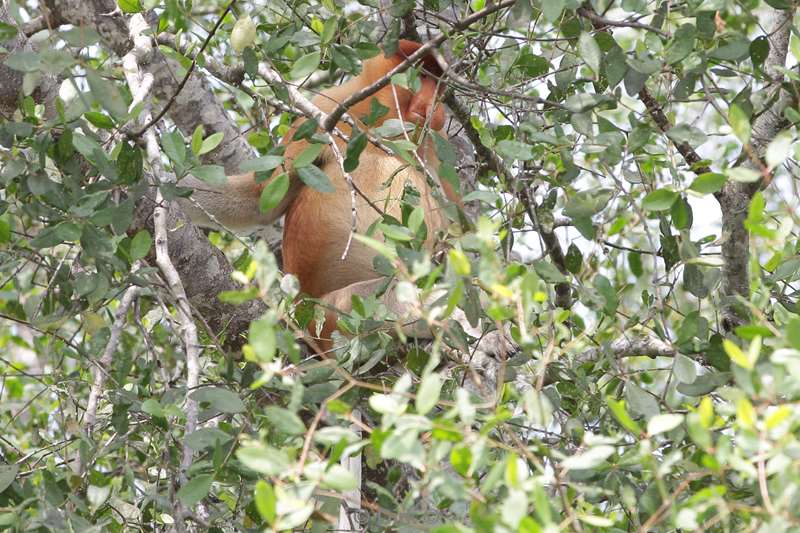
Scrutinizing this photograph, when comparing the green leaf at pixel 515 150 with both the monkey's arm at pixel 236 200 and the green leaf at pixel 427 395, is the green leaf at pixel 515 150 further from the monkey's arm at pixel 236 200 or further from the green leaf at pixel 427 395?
the monkey's arm at pixel 236 200

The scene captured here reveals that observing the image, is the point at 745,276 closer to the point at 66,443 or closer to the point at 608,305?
the point at 608,305

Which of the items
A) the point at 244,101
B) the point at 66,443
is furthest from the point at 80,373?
the point at 244,101

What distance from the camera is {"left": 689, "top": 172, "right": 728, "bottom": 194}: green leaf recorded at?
130 cm

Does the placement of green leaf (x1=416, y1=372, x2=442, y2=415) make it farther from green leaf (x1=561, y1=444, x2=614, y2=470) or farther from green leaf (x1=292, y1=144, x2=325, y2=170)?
green leaf (x1=292, y1=144, x2=325, y2=170)

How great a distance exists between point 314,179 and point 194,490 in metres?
0.57

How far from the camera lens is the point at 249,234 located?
327cm

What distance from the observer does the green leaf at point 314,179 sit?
168 cm

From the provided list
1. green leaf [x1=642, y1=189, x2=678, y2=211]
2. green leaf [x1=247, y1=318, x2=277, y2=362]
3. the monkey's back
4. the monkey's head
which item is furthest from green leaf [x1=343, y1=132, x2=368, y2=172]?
the monkey's back

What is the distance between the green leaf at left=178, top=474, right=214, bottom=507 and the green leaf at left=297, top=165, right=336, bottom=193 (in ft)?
1.74

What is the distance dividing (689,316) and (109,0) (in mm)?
1731

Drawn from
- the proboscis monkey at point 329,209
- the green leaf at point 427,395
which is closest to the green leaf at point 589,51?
the green leaf at point 427,395

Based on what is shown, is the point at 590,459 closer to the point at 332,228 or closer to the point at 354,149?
the point at 354,149

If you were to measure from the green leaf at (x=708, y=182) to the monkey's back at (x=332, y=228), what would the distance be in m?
1.64

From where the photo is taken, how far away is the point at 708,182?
131 cm
